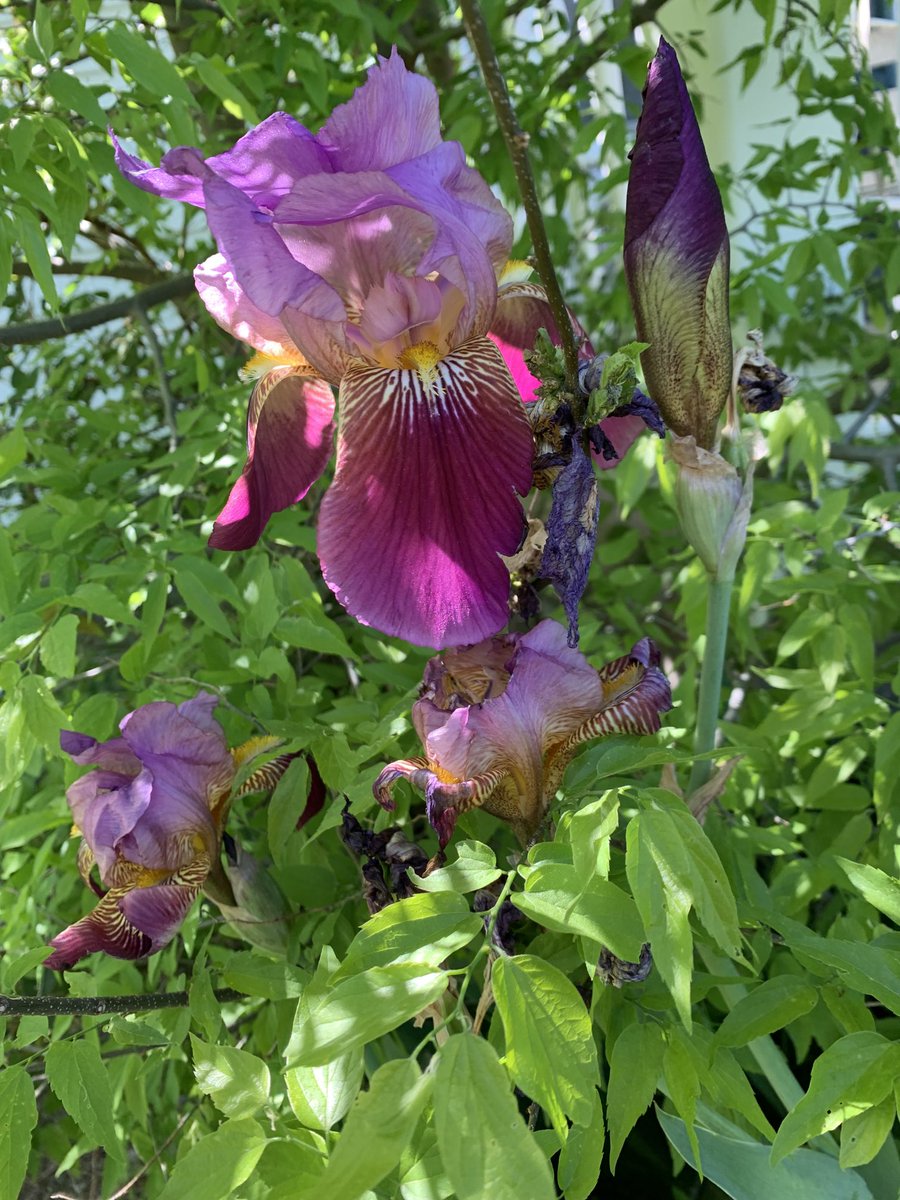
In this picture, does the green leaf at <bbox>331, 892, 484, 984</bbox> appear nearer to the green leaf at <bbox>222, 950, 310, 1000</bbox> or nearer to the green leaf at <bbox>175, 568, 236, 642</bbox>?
the green leaf at <bbox>222, 950, 310, 1000</bbox>

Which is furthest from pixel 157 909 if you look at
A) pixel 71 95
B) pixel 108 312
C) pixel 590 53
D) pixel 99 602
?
pixel 590 53

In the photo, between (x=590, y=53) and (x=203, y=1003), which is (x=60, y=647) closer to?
(x=203, y=1003)

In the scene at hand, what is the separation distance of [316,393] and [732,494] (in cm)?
33

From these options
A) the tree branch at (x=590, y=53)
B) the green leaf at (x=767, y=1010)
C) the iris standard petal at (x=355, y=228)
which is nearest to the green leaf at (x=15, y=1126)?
the green leaf at (x=767, y=1010)

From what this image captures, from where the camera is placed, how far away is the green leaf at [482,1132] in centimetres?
42

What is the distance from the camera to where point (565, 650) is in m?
0.67

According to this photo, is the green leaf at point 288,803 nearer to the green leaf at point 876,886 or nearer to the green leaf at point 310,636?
the green leaf at point 310,636

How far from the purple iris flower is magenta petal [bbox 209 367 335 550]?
0.55ft

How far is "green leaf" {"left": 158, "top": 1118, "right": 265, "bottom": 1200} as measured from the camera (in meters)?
0.51

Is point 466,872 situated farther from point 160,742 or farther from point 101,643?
point 101,643

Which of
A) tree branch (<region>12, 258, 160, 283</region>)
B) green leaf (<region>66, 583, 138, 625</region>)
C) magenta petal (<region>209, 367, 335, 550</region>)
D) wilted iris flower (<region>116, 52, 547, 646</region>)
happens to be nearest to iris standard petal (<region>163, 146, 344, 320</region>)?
wilted iris flower (<region>116, 52, 547, 646</region>)

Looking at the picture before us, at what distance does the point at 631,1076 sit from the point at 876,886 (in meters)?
0.20

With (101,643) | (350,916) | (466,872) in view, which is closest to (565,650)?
(466,872)

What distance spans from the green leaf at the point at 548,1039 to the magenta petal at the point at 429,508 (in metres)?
0.20
